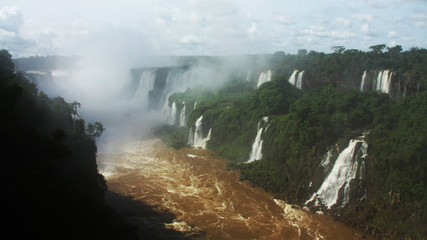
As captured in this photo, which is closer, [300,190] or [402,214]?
[402,214]

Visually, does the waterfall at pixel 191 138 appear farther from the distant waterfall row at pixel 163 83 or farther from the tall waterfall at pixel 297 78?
the distant waterfall row at pixel 163 83

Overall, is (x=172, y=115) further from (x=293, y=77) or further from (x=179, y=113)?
(x=293, y=77)

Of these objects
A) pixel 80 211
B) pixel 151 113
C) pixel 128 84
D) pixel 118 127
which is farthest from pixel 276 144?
pixel 128 84

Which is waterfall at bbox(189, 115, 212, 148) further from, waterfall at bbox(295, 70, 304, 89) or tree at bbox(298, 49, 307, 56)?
tree at bbox(298, 49, 307, 56)

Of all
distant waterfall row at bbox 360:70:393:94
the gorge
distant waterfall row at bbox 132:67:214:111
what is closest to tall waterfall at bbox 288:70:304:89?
the gorge

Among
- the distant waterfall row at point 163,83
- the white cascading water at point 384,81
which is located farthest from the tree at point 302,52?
the white cascading water at point 384,81

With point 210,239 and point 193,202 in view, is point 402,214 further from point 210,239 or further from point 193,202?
point 193,202
